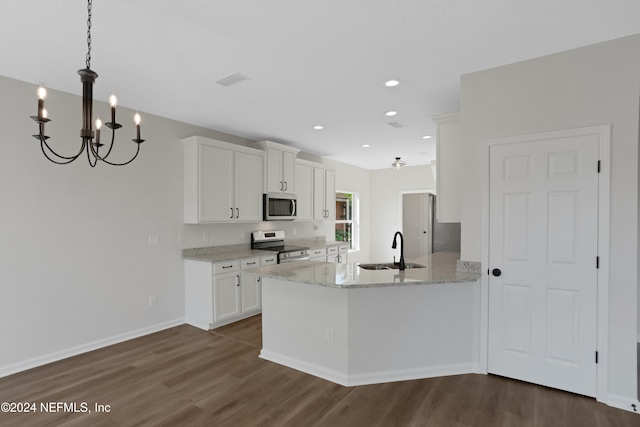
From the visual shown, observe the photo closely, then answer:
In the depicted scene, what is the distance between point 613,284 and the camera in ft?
7.83

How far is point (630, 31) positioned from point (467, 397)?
110 inches

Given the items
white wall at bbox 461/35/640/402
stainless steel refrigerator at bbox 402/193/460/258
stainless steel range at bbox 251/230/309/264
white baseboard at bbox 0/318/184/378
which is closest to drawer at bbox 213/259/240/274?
stainless steel range at bbox 251/230/309/264

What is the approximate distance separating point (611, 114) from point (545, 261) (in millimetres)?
1150

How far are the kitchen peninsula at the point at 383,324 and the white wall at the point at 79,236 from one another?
6.21 feet

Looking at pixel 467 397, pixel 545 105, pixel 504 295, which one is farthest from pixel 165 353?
pixel 545 105

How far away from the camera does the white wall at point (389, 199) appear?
24.8 ft

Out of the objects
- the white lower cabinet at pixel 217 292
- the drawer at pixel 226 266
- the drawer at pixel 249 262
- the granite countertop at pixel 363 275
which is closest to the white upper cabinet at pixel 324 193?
the drawer at pixel 249 262

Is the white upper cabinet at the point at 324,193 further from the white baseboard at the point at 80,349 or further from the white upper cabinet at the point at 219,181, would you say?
the white baseboard at the point at 80,349

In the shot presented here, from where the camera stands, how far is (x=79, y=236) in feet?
11.2

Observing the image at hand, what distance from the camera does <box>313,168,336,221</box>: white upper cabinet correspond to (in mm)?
6141

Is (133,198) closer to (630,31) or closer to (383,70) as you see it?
(383,70)

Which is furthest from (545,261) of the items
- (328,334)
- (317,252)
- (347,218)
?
(347,218)

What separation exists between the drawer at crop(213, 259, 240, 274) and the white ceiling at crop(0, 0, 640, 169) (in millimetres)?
1854

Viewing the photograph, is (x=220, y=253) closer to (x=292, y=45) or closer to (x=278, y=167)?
(x=278, y=167)
